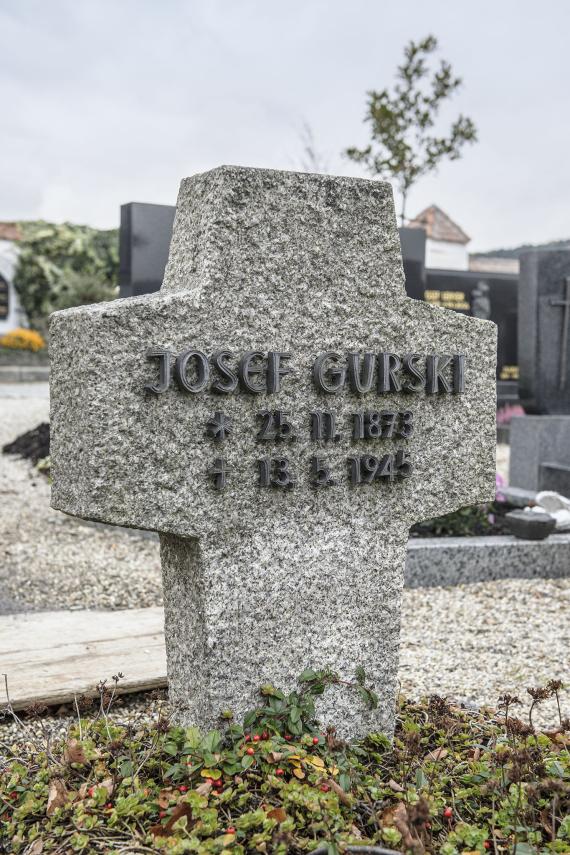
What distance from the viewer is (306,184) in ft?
8.78

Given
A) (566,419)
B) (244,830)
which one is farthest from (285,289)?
(566,419)

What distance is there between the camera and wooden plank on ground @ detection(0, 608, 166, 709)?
10.6 feet

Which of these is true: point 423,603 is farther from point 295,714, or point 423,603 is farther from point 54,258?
point 54,258

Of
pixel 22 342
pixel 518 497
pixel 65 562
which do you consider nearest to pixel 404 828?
pixel 65 562

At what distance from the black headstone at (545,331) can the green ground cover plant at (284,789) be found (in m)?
6.25

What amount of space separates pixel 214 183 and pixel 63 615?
2.48 metres

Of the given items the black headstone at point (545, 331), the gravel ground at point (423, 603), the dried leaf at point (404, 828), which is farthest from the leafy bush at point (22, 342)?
the dried leaf at point (404, 828)

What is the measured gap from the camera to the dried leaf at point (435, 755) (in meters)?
2.67

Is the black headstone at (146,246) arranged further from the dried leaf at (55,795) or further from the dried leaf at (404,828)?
the dried leaf at (404,828)

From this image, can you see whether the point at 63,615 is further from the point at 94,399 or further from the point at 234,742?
the point at 94,399

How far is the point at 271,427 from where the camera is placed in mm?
2625

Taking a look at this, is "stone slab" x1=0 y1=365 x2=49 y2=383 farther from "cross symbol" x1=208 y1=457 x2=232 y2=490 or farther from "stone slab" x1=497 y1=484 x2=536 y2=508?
"cross symbol" x1=208 y1=457 x2=232 y2=490

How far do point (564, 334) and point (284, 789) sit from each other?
7181mm

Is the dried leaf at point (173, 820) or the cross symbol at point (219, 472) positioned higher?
the cross symbol at point (219, 472)
